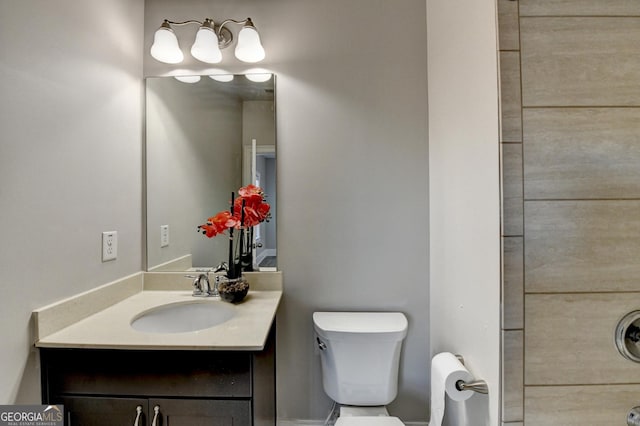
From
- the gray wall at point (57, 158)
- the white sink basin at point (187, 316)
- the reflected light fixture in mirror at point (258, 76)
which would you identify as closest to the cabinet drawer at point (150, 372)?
the gray wall at point (57, 158)

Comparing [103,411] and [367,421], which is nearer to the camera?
[103,411]

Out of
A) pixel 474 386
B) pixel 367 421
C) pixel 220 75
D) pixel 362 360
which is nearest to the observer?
pixel 474 386

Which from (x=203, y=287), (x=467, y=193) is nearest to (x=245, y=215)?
(x=203, y=287)

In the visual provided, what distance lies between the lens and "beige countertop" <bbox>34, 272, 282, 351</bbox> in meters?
0.88

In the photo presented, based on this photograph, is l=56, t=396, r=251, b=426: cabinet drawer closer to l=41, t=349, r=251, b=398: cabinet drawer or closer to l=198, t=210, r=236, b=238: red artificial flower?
l=41, t=349, r=251, b=398: cabinet drawer

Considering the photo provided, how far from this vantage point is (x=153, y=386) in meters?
0.90

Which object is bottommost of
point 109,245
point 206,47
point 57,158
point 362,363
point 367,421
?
point 367,421

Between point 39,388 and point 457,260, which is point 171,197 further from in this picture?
point 457,260

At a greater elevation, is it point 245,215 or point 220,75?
point 220,75

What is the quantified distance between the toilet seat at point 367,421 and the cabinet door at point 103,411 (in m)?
0.72

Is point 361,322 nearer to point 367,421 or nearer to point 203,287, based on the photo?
point 367,421

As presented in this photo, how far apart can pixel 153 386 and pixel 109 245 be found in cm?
64

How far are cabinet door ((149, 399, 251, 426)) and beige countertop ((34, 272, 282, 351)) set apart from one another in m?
0.19

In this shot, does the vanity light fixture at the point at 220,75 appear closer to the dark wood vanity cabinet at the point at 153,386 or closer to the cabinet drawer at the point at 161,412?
the dark wood vanity cabinet at the point at 153,386
